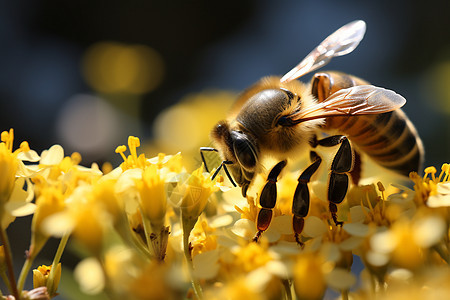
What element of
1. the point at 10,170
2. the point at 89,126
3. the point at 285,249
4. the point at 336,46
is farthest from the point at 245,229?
the point at 89,126

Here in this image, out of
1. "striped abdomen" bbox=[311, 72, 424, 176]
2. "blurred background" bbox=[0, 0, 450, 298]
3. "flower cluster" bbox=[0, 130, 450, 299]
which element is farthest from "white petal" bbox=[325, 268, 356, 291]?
"blurred background" bbox=[0, 0, 450, 298]

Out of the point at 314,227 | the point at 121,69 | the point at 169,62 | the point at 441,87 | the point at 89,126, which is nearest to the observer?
the point at 314,227

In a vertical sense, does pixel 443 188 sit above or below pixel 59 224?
below

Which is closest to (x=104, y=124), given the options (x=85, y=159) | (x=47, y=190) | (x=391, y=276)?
(x=85, y=159)

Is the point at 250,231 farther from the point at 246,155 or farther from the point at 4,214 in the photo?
the point at 4,214

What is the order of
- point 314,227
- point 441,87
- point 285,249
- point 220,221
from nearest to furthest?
point 285,249 < point 314,227 < point 220,221 < point 441,87

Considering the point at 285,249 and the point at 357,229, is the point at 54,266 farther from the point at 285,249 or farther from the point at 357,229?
the point at 357,229

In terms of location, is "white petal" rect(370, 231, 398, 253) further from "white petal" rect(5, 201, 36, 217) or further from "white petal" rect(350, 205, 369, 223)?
"white petal" rect(5, 201, 36, 217)
